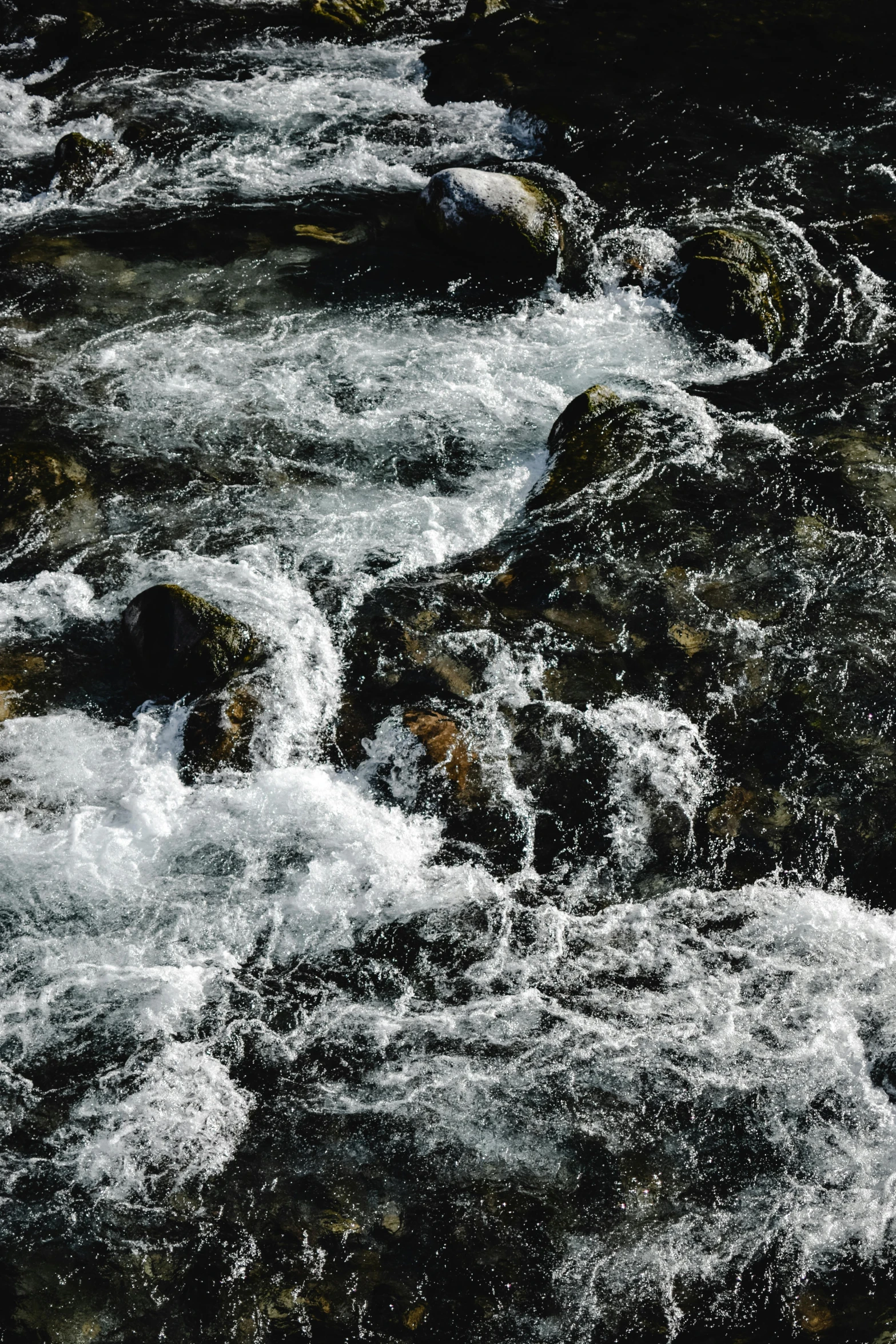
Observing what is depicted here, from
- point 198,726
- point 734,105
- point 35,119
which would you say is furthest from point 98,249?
point 734,105

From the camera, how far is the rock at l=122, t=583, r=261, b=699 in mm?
5059

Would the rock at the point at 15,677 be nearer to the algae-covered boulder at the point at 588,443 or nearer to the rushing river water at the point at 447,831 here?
the rushing river water at the point at 447,831

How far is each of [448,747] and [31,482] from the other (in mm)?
3287

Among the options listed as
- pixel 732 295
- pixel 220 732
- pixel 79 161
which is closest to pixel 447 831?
pixel 220 732

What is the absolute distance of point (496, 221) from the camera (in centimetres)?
796

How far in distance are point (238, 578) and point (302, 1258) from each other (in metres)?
3.50

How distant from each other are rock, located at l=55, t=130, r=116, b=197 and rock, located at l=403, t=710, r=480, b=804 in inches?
266

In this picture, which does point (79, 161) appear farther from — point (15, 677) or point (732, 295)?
point (15, 677)

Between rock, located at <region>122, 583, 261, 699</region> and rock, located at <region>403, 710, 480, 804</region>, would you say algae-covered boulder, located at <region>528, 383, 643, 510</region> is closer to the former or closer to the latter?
rock, located at <region>403, 710, 480, 804</region>

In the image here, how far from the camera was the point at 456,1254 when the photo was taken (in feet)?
11.3

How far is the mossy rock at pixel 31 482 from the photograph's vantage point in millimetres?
5961

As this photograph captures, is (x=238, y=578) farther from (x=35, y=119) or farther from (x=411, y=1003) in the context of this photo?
(x=35, y=119)

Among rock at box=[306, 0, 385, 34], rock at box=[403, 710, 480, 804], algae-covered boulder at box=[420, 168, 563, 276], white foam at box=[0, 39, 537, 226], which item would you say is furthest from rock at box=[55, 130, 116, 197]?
rock at box=[403, 710, 480, 804]

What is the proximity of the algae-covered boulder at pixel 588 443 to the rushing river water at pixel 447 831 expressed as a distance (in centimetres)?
16
